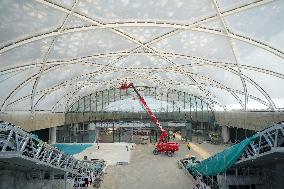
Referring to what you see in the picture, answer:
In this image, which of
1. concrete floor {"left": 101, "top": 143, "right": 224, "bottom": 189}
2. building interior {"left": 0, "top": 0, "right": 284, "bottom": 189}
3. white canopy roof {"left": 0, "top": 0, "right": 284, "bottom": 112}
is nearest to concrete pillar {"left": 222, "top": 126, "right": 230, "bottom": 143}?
building interior {"left": 0, "top": 0, "right": 284, "bottom": 189}

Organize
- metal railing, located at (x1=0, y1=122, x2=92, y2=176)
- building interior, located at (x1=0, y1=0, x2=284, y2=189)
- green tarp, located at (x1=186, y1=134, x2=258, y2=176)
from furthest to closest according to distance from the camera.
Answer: building interior, located at (x1=0, y1=0, x2=284, y2=189), green tarp, located at (x1=186, y1=134, x2=258, y2=176), metal railing, located at (x1=0, y1=122, x2=92, y2=176)

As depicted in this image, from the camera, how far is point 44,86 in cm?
3644

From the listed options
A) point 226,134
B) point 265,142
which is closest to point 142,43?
point 265,142

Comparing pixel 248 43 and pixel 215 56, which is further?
pixel 215 56

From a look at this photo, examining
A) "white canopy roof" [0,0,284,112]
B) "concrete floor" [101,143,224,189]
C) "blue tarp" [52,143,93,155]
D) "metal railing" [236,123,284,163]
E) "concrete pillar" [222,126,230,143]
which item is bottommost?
"concrete floor" [101,143,224,189]

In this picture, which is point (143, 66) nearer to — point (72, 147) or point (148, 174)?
point (148, 174)

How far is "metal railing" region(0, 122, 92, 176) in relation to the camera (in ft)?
42.8

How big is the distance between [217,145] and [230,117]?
861 cm

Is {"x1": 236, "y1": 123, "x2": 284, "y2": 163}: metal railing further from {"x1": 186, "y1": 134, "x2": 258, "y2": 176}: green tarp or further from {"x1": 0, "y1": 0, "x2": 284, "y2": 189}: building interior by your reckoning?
{"x1": 186, "y1": 134, "x2": 258, "y2": 176}: green tarp

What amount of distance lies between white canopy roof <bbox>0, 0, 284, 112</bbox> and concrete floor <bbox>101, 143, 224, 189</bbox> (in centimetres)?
1227

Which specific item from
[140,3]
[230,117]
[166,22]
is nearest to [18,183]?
[140,3]

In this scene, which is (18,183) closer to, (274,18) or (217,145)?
(274,18)

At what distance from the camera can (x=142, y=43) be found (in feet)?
88.1

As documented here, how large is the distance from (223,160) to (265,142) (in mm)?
4165
